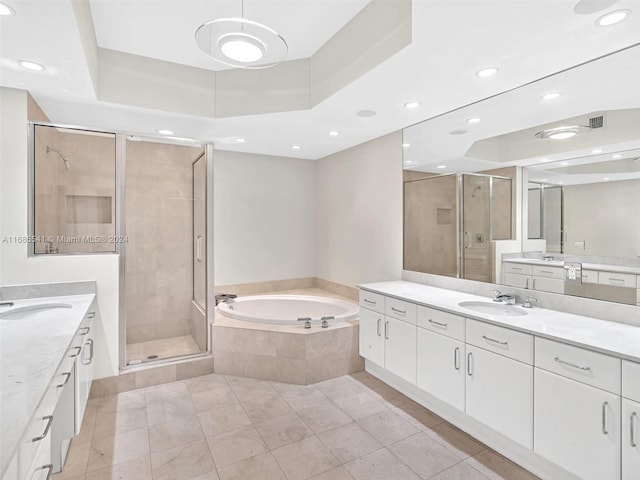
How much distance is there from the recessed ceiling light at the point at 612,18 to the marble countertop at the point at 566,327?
1.44m

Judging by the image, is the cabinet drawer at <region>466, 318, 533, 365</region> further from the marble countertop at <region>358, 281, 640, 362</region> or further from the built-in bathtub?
the built-in bathtub

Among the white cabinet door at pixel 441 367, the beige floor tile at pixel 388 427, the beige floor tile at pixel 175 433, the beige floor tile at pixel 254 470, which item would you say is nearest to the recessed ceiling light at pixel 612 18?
the white cabinet door at pixel 441 367

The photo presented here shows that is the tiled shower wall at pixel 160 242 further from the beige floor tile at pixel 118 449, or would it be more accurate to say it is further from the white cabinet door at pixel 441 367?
the white cabinet door at pixel 441 367

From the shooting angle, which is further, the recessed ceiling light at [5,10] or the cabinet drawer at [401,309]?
the cabinet drawer at [401,309]

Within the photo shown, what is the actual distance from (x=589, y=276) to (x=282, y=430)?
220 cm

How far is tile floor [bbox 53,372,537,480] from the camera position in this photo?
6.57 feet

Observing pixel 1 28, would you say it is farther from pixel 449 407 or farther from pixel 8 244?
pixel 449 407

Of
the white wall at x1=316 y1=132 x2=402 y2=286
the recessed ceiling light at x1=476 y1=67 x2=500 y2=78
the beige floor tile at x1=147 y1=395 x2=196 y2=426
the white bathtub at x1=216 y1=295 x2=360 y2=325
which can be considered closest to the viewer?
the recessed ceiling light at x1=476 y1=67 x2=500 y2=78

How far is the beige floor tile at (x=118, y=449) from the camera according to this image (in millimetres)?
2092

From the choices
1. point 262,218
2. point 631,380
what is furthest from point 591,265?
point 262,218

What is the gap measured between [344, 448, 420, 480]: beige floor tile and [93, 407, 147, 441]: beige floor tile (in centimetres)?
151

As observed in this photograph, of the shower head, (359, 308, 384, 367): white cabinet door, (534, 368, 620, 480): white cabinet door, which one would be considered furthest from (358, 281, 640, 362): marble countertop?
the shower head

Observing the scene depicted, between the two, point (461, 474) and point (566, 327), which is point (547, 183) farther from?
point (461, 474)

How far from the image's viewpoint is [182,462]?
208 centimetres
